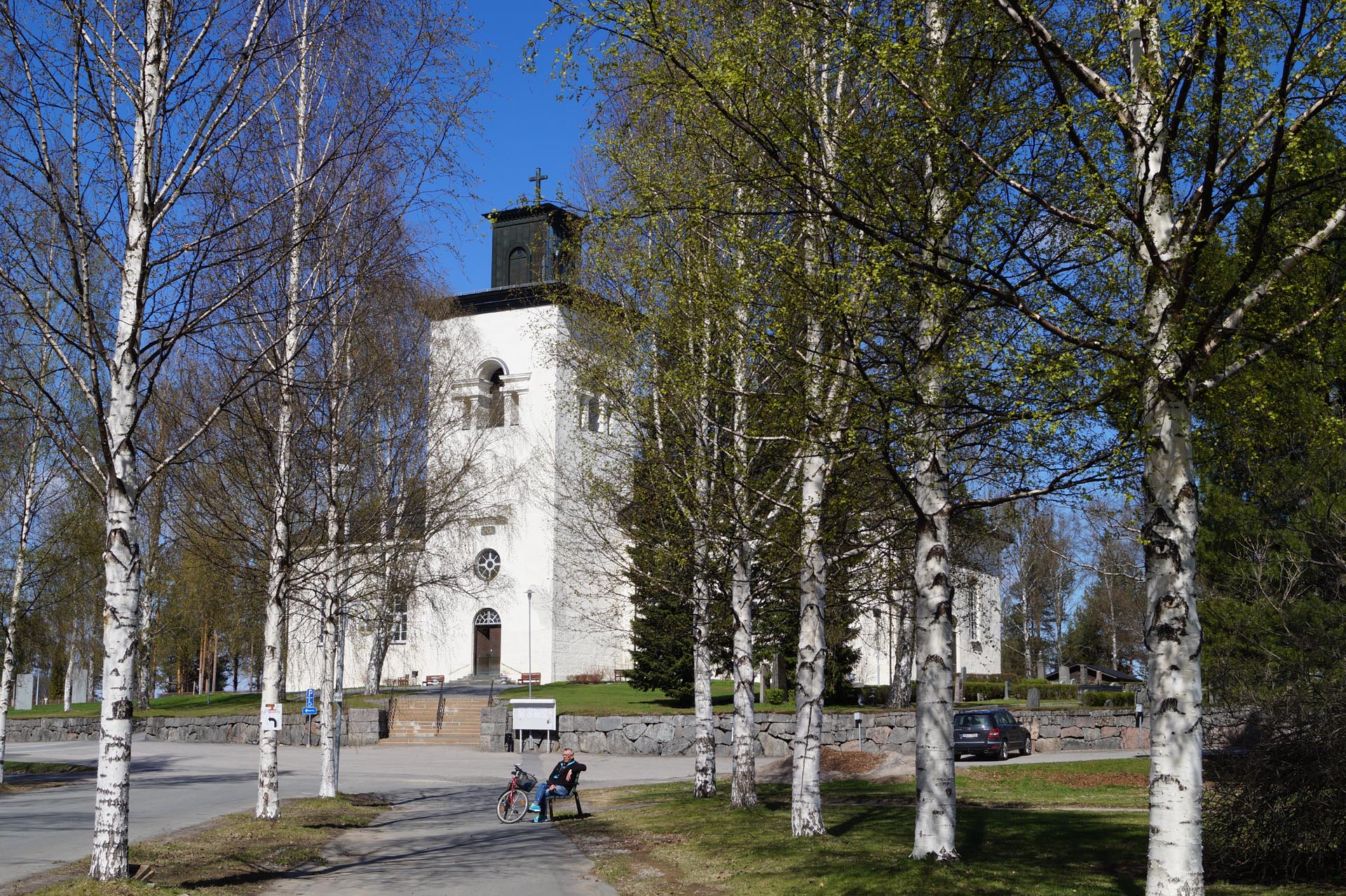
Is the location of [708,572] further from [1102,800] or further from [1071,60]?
[1071,60]

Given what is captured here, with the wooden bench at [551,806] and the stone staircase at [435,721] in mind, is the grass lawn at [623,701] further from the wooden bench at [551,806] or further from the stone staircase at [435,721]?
the wooden bench at [551,806]

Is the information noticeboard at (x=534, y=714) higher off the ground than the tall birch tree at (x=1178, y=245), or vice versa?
the tall birch tree at (x=1178, y=245)

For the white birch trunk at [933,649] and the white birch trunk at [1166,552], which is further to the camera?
the white birch trunk at [933,649]

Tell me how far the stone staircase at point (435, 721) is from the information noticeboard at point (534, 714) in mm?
4308

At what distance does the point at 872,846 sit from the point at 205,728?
33.5 meters

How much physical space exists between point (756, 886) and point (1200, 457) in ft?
18.2

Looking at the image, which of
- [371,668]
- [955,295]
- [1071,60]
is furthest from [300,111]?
[371,668]

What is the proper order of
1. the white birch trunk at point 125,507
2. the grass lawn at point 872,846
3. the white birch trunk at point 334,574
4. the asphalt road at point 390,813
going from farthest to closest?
1. the white birch trunk at point 334,574
2. the asphalt road at point 390,813
3. the grass lawn at point 872,846
4. the white birch trunk at point 125,507

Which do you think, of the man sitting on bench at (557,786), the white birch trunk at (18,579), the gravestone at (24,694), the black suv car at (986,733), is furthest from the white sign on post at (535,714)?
the gravestone at (24,694)

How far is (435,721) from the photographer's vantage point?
38.6 m

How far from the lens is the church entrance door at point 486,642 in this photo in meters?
49.3

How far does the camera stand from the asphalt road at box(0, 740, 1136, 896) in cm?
1148

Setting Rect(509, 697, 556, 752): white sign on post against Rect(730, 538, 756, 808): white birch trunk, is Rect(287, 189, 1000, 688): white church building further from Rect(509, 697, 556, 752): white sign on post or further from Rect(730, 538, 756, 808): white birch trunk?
Rect(730, 538, 756, 808): white birch trunk

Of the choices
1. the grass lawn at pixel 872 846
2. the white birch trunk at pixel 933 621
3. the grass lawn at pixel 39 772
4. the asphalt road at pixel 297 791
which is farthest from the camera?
Answer: the grass lawn at pixel 39 772
